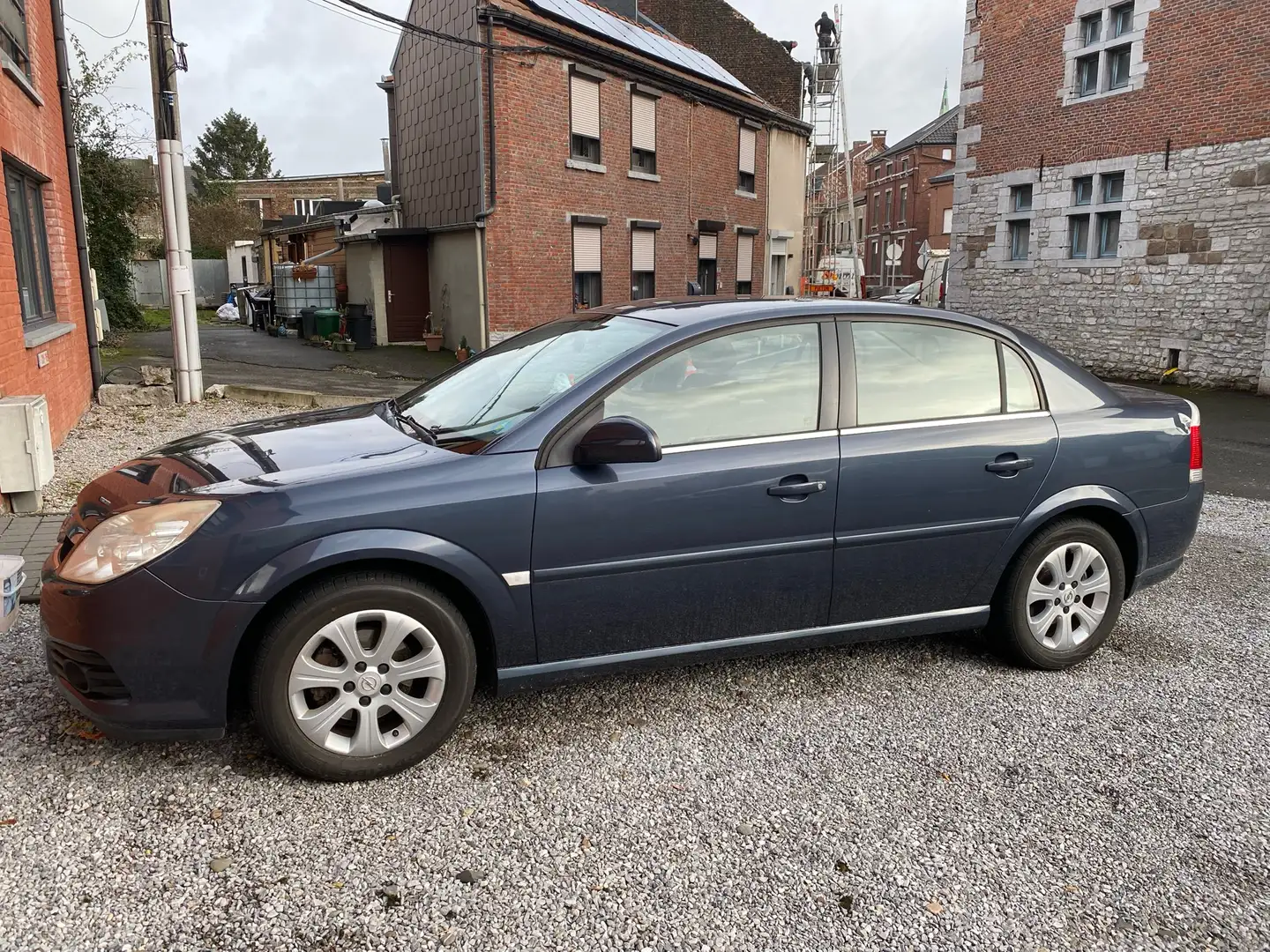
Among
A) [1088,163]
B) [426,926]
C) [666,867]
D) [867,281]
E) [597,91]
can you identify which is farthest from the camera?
[867,281]

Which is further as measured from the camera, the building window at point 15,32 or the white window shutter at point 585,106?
the white window shutter at point 585,106

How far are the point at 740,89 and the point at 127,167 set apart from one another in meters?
16.2

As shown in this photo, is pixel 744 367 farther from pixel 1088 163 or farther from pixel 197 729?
pixel 1088 163

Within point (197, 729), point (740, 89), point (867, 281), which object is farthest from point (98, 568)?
point (867, 281)

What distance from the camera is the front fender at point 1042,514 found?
3977 mm

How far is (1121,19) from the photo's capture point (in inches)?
685

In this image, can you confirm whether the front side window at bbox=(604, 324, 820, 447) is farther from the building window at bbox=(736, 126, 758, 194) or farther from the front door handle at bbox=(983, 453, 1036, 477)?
the building window at bbox=(736, 126, 758, 194)

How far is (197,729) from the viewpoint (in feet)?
9.86

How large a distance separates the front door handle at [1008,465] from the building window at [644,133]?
775 inches

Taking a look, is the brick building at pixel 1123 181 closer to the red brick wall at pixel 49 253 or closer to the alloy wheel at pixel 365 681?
the alloy wheel at pixel 365 681

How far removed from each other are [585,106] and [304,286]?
9144mm

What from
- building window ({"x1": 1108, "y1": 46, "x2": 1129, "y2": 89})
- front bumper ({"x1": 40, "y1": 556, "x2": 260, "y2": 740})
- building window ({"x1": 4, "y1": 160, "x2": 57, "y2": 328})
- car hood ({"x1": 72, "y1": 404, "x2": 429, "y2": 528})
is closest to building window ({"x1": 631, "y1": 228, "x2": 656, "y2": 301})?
building window ({"x1": 1108, "y1": 46, "x2": 1129, "y2": 89})

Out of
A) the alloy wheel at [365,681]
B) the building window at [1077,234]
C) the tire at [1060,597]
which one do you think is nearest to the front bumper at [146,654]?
the alloy wheel at [365,681]

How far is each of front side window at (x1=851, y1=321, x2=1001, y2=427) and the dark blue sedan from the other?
0.04 ft
